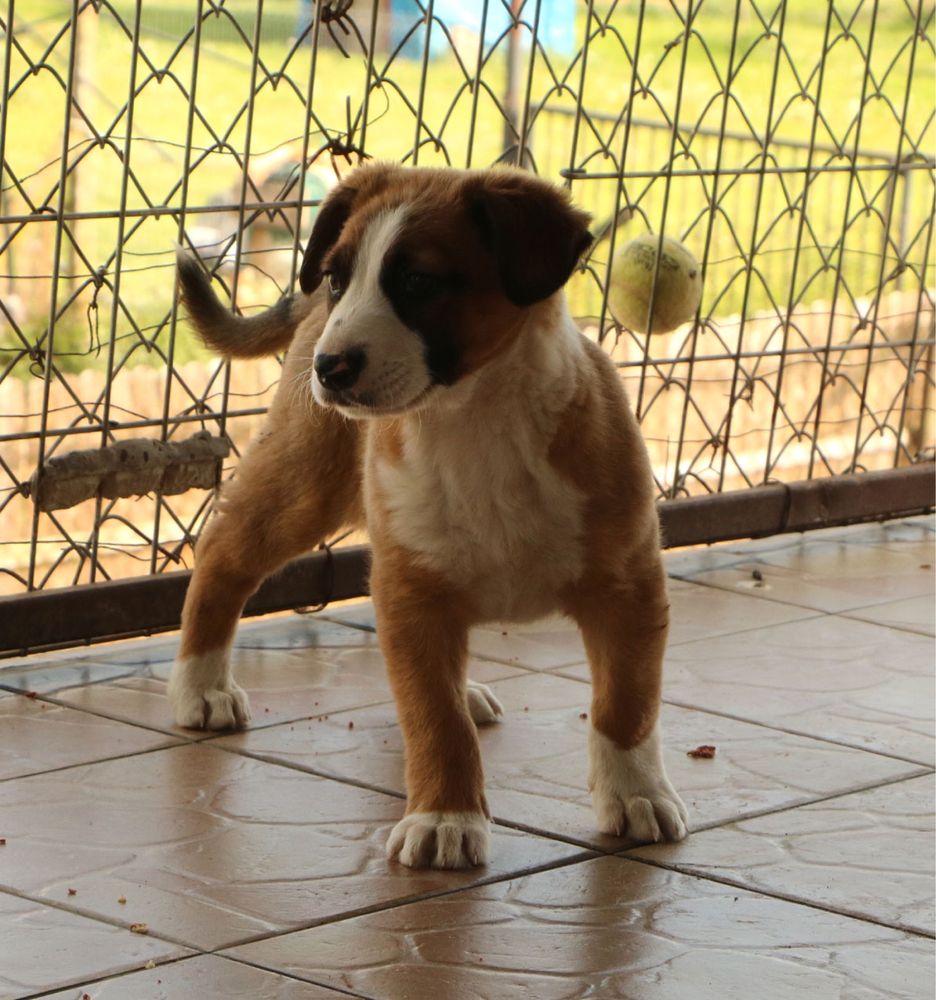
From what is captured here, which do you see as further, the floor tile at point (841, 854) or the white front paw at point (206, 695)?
the white front paw at point (206, 695)

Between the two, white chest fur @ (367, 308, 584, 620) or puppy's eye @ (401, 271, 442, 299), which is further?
white chest fur @ (367, 308, 584, 620)

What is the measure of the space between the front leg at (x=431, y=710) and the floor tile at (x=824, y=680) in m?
0.94

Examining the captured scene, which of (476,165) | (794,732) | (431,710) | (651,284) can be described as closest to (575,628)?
(794,732)

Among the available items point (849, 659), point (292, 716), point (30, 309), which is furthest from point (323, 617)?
point (30, 309)

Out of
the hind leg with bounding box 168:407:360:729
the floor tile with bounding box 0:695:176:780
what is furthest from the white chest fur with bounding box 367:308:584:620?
the floor tile with bounding box 0:695:176:780

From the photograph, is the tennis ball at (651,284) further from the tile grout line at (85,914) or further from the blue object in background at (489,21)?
the tile grout line at (85,914)

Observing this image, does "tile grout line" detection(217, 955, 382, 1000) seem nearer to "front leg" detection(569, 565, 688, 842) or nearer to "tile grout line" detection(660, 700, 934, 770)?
"front leg" detection(569, 565, 688, 842)

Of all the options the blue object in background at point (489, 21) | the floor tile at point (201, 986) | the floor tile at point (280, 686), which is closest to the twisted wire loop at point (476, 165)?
the blue object in background at point (489, 21)

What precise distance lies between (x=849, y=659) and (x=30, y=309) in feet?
20.5

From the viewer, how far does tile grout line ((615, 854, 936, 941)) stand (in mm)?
2398

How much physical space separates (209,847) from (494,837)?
445mm

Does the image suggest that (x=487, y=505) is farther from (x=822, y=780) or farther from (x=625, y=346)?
(x=625, y=346)

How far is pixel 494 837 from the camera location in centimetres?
272

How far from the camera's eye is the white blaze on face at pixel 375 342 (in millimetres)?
2365
